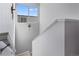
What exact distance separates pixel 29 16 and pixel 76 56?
685mm

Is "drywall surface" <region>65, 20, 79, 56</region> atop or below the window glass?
below

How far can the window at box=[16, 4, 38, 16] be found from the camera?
5.06ft

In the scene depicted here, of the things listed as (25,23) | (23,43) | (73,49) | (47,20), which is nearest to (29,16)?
(25,23)

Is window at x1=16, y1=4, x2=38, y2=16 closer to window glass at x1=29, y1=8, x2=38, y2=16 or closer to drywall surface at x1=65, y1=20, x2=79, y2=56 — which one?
window glass at x1=29, y1=8, x2=38, y2=16

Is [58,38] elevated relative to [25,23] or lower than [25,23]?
lower

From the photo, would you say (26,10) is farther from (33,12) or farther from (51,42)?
(51,42)

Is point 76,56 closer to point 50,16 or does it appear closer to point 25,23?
point 50,16

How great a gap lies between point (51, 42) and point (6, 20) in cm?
56

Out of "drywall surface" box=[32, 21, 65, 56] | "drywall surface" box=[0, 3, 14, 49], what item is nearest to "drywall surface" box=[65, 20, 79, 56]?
"drywall surface" box=[32, 21, 65, 56]

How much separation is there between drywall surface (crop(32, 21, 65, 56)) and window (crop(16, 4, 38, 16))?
0.25 metres

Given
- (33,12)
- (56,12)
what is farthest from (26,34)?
(56,12)

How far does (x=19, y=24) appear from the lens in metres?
1.54

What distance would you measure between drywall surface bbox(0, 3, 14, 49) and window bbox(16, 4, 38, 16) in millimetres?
106

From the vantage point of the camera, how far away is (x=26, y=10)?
155 cm
